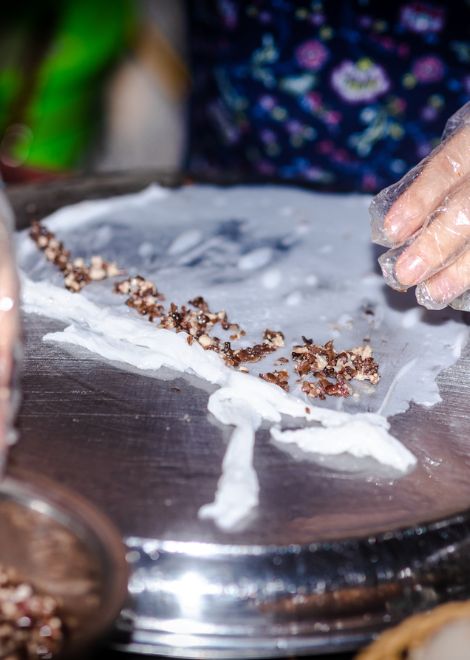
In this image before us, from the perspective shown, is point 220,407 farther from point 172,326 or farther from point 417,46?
point 417,46

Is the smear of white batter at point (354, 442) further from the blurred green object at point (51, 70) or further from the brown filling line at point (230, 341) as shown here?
the blurred green object at point (51, 70)

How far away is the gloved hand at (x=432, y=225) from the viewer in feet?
3.43

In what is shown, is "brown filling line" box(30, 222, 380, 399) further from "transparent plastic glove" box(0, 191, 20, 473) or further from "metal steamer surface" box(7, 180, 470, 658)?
"transparent plastic glove" box(0, 191, 20, 473)

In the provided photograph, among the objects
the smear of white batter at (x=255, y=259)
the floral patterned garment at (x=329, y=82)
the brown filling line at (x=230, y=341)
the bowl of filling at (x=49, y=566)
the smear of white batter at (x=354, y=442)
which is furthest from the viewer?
the floral patterned garment at (x=329, y=82)

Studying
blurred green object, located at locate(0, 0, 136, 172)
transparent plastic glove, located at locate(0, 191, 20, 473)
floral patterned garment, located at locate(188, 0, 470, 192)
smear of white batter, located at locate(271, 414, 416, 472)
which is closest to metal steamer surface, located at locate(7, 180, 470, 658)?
smear of white batter, located at locate(271, 414, 416, 472)

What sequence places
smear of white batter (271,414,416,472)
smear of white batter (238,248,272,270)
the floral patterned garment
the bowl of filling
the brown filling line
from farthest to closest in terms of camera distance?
the floral patterned garment → smear of white batter (238,248,272,270) → the brown filling line → smear of white batter (271,414,416,472) → the bowl of filling

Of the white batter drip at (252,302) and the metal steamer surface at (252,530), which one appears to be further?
the white batter drip at (252,302)

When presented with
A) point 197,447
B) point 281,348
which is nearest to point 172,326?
point 281,348

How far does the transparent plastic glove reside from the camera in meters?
0.79

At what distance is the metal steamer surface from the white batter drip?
0.04m

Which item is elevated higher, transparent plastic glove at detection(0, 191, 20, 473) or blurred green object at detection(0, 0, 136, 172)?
blurred green object at detection(0, 0, 136, 172)

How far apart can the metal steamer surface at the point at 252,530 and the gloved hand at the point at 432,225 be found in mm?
185

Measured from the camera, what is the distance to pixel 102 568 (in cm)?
72

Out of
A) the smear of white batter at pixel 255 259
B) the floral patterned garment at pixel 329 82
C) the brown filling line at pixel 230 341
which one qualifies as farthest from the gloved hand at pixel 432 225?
the floral patterned garment at pixel 329 82
